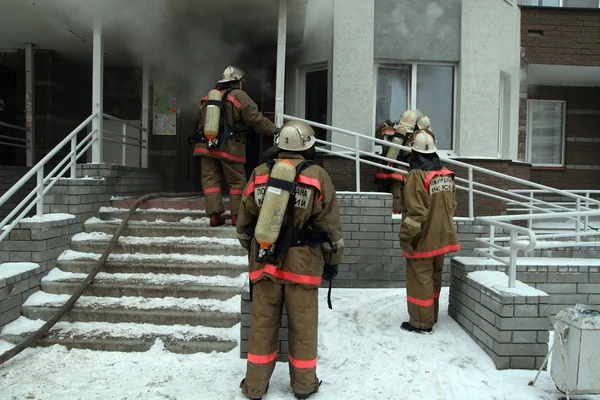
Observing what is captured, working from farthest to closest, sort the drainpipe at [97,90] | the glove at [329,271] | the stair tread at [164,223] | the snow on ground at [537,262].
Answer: the drainpipe at [97,90] < the stair tread at [164,223] < the snow on ground at [537,262] < the glove at [329,271]

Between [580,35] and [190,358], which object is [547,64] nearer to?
[580,35]

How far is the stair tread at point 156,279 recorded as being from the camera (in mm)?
4652

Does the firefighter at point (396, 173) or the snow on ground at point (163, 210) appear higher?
the firefighter at point (396, 173)

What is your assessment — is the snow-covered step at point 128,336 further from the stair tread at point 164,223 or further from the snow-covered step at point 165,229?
the stair tread at point 164,223

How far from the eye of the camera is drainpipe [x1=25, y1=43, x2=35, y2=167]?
324 inches

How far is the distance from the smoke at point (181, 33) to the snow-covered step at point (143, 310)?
13.3 ft

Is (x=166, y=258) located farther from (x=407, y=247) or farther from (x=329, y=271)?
(x=407, y=247)

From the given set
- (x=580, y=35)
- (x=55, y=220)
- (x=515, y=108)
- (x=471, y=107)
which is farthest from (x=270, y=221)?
(x=580, y=35)

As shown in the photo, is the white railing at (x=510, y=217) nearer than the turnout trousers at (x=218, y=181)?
Yes

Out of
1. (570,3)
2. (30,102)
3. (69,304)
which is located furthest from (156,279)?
(570,3)

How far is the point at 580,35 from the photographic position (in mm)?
9320

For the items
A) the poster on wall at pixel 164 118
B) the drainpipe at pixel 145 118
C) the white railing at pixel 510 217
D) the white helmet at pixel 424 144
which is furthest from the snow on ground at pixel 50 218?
the white helmet at pixel 424 144

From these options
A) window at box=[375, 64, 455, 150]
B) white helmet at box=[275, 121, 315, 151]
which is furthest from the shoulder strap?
window at box=[375, 64, 455, 150]

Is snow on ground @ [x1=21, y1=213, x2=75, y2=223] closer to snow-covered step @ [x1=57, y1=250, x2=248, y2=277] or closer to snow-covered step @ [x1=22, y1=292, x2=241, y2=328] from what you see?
snow-covered step @ [x1=57, y1=250, x2=248, y2=277]
